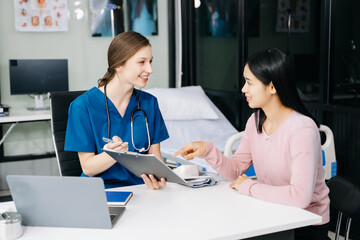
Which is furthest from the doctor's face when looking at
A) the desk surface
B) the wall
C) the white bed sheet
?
the wall

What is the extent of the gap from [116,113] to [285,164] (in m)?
0.70

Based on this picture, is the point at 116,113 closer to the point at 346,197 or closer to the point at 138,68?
the point at 138,68

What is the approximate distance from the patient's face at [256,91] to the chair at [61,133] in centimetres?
79

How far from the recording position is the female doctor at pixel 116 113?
173cm

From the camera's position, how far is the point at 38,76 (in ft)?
12.4

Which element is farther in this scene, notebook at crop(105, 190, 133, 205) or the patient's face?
the patient's face

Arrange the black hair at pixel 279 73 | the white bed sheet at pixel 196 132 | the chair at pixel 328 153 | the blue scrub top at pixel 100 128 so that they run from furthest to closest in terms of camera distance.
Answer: the white bed sheet at pixel 196 132
the chair at pixel 328 153
the blue scrub top at pixel 100 128
the black hair at pixel 279 73

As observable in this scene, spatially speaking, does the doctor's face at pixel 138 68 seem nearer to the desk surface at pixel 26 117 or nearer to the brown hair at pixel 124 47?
the brown hair at pixel 124 47

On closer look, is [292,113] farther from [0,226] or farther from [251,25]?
[251,25]

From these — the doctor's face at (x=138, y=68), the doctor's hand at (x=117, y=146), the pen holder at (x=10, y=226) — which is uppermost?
the doctor's face at (x=138, y=68)

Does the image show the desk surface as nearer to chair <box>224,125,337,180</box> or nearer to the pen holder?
chair <box>224,125,337,180</box>

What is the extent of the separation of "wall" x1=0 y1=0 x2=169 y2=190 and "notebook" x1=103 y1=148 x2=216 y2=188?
2.65 meters

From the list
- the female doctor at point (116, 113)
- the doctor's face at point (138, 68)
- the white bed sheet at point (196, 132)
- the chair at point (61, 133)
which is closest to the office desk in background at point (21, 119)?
the white bed sheet at point (196, 132)

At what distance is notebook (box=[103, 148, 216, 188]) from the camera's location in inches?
54.5
